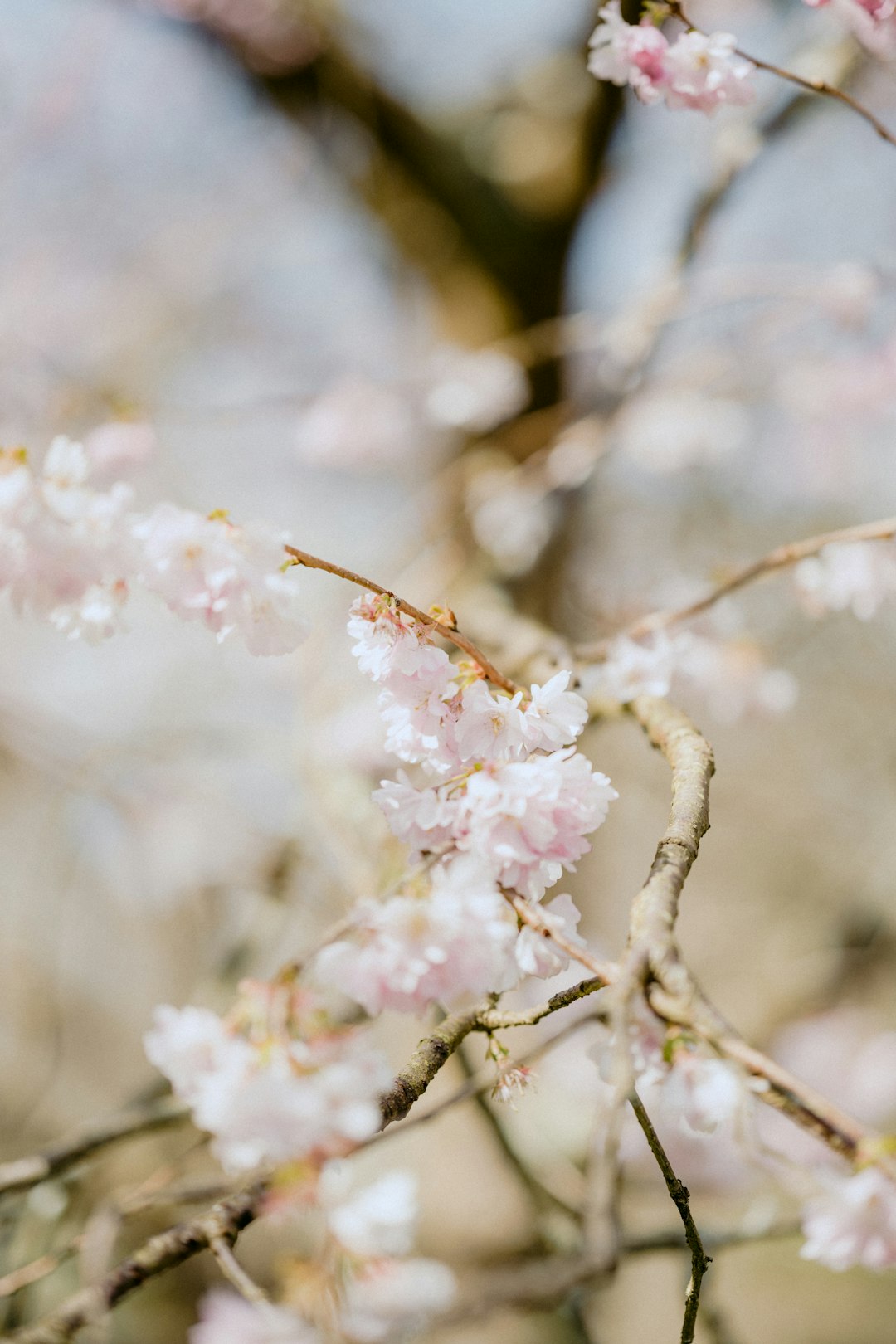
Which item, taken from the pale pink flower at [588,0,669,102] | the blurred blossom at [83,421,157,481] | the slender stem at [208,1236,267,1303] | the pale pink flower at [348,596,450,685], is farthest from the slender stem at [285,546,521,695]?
the blurred blossom at [83,421,157,481]

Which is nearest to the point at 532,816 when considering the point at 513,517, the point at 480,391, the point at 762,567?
the point at 762,567

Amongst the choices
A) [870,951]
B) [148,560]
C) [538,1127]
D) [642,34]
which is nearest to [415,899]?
[148,560]

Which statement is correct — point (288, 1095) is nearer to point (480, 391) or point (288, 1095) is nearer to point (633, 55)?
point (633, 55)

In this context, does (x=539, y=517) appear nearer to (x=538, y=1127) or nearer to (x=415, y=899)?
(x=538, y=1127)

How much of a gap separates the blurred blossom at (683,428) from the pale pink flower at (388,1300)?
212 centimetres

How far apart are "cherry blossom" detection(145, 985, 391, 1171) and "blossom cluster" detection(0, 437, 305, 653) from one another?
346mm

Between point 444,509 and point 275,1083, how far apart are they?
1809 mm

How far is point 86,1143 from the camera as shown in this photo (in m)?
1.27

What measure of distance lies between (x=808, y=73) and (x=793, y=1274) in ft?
14.2

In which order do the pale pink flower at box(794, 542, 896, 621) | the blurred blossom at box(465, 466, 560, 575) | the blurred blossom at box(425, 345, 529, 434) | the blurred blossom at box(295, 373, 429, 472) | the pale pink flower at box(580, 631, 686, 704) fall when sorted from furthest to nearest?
the blurred blossom at box(295, 373, 429, 472) → the blurred blossom at box(425, 345, 529, 434) → the blurred blossom at box(465, 466, 560, 575) → the pale pink flower at box(794, 542, 896, 621) → the pale pink flower at box(580, 631, 686, 704)

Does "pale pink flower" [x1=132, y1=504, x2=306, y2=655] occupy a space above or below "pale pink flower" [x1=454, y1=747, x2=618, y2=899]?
above

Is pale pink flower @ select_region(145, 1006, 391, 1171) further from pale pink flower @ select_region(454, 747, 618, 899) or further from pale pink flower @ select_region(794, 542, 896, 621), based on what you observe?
pale pink flower @ select_region(794, 542, 896, 621)

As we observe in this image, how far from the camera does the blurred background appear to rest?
5.88ft

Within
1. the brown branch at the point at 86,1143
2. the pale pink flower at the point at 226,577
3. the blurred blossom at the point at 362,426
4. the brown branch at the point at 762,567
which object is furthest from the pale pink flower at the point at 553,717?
the blurred blossom at the point at 362,426
